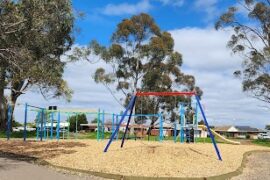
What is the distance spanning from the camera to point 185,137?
3209cm

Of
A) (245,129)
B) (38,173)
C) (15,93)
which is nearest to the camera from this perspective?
(38,173)

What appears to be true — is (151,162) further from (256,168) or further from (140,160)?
(256,168)

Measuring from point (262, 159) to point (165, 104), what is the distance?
3640 centimetres

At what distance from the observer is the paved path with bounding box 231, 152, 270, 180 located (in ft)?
51.3

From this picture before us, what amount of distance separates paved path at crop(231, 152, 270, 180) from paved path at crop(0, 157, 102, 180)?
531 centimetres

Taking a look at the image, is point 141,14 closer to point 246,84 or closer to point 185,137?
point 246,84

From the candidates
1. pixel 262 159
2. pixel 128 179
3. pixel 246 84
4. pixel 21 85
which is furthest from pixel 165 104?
pixel 128 179

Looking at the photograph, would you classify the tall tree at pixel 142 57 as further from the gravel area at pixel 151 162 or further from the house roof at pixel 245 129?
the house roof at pixel 245 129

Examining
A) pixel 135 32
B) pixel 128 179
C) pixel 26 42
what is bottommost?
→ pixel 128 179

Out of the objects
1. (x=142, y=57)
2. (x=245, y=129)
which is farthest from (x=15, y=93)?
(x=245, y=129)

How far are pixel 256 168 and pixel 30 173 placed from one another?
937 centimetres

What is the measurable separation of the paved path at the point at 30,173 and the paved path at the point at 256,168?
5.31 m

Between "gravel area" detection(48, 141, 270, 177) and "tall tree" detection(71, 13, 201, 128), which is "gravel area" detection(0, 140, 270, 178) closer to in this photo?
"gravel area" detection(48, 141, 270, 177)

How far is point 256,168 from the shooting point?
18562mm
